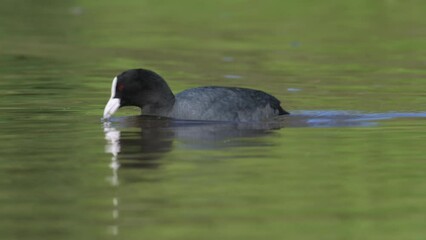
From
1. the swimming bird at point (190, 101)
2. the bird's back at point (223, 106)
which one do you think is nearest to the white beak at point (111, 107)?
the swimming bird at point (190, 101)

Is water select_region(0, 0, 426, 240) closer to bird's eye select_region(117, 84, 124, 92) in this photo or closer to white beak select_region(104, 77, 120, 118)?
white beak select_region(104, 77, 120, 118)

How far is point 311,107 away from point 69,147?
3.66 m

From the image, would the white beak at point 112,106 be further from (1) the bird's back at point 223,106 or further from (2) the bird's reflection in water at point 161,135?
(1) the bird's back at point 223,106

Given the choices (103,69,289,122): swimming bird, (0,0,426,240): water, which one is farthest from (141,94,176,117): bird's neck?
(0,0,426,240): water

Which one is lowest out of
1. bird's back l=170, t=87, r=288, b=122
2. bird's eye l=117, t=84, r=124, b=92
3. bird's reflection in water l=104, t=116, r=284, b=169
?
bird's reflection in water l=104, t=116, r=284, b=169

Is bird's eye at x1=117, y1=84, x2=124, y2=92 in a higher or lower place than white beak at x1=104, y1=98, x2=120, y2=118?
higher

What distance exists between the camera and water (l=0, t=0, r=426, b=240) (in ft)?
25.8

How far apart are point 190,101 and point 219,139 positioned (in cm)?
161

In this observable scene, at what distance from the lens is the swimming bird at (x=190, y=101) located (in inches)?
508

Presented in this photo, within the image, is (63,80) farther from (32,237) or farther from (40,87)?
(32,237)

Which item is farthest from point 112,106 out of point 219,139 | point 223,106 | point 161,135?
point 219,139

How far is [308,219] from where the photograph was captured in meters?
7.82

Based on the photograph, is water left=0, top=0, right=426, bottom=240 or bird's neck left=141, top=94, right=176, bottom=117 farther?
bird's neck left=141, top=94, right=176, bottom=117

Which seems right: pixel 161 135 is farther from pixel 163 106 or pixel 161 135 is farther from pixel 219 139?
pixel 163 106
